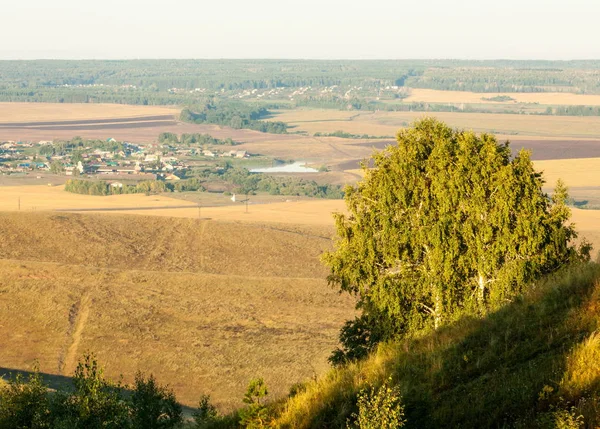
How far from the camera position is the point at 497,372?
44.1 ft

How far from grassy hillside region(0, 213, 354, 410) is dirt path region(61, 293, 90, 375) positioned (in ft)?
0.20

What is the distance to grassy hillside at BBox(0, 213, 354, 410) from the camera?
41.8 meters

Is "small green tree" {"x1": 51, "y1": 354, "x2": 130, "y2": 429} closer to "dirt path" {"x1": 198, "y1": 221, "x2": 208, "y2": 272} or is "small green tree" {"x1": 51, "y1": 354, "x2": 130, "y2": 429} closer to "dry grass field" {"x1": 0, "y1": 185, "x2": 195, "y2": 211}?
"dirt path" {"x1": 198, "y1": 221, "x2": 208, "y2": 272}

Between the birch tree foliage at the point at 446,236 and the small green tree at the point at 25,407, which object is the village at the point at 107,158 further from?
the small green tree at the point at 25,407

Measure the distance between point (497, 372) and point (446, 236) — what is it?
32.4 feet

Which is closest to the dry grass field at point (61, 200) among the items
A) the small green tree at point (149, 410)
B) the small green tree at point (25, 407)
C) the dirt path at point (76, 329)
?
the dirt path at point (76, 329)

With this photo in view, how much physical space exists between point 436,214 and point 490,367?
10.5m

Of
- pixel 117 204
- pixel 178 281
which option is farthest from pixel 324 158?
pixel 178 281

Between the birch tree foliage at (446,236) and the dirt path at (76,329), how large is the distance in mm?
20382

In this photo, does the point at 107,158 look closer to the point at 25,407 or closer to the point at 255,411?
the point at 25,407

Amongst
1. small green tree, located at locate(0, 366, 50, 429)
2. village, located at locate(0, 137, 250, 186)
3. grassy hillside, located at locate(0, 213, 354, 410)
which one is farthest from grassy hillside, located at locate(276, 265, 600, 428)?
village, located at locate(0, 137, 250, 186)

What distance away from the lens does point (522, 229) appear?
23203 millimetres

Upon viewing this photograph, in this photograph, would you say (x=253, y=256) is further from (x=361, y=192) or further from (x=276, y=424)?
Answer: (x=276, y=424)

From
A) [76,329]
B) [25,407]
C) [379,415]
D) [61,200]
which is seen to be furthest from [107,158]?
[379,415]
